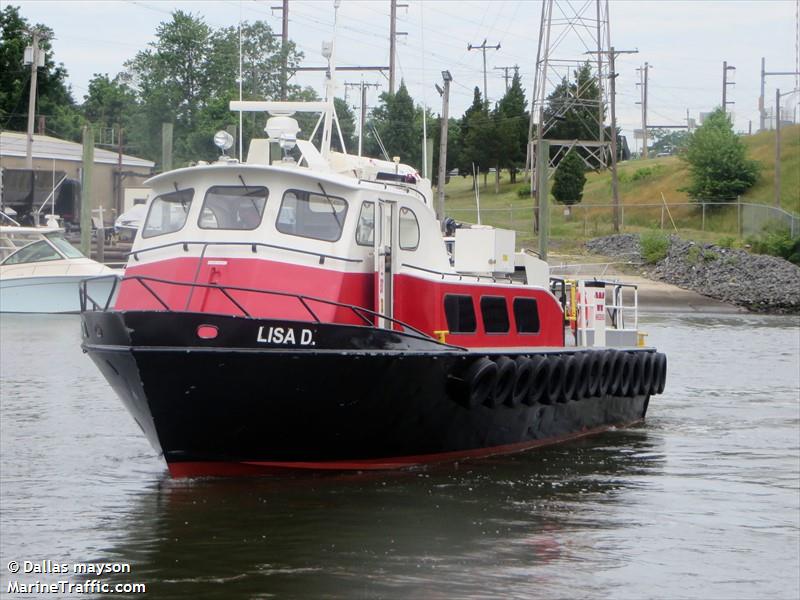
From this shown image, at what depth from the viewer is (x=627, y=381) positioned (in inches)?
679

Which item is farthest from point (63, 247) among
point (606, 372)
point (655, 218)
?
point (655, 218)

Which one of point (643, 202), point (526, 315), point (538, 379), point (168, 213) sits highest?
point (643, 202)

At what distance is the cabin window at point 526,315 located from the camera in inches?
583

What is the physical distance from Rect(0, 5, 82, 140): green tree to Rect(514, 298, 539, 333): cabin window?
51674 millimetres

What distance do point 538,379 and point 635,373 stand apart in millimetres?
3698

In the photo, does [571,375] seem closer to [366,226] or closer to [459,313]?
[459,313]

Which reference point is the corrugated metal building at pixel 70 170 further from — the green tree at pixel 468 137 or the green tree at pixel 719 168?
the green tree at pixel 719 168

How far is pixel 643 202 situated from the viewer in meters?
64.8

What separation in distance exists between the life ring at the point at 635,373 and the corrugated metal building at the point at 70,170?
41.8 meters

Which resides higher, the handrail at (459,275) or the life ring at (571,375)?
the handrail at (459,275)

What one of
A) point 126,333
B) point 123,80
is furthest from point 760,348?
point 123,80

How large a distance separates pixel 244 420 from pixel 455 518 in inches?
86.1

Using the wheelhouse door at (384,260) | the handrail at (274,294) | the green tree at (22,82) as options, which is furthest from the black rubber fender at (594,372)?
the green tree at (22,82)

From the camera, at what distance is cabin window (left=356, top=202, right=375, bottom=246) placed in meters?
12.6
